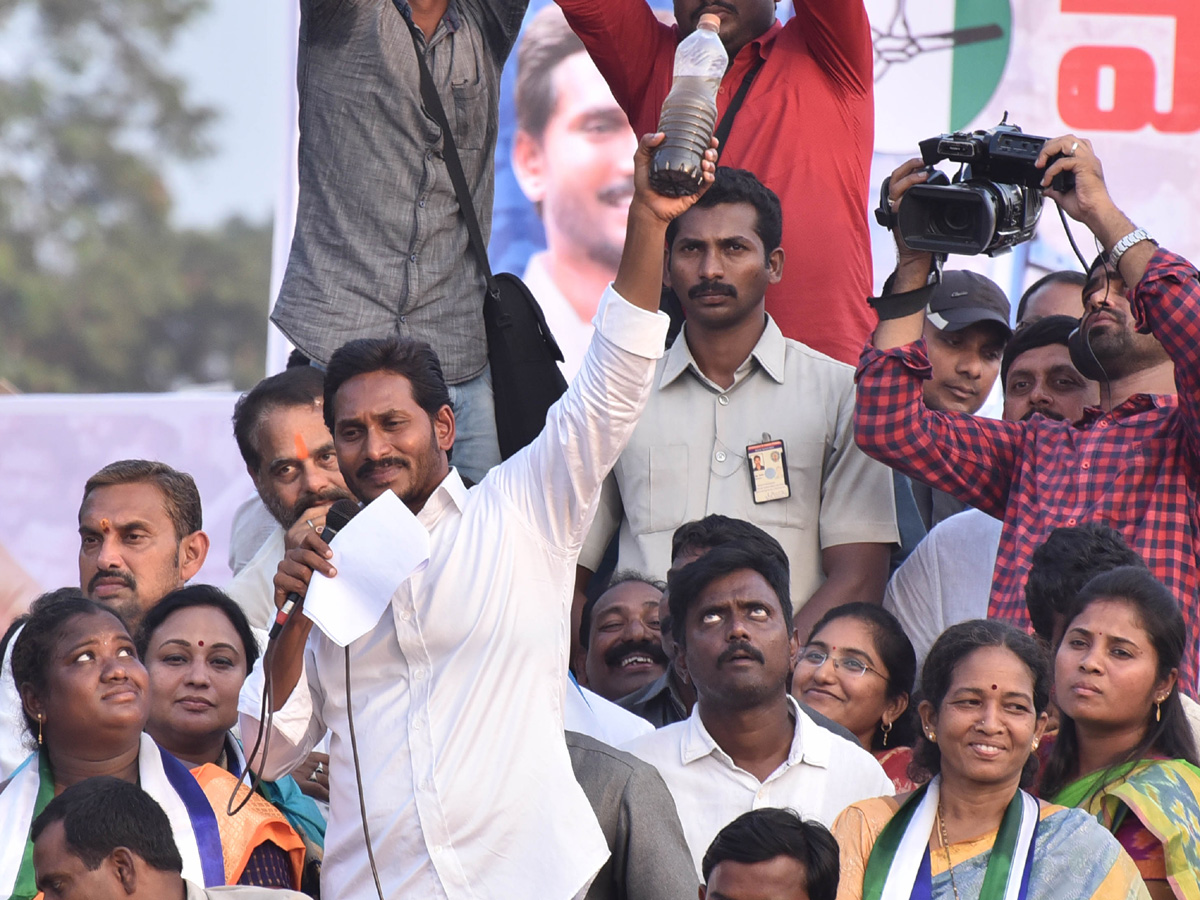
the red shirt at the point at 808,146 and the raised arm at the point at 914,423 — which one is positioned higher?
the red shirt at the point at 808,146

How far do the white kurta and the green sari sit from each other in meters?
1.12

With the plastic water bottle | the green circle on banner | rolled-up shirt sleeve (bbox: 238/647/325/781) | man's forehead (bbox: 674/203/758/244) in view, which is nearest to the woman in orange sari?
rolled-up shirt sleeve (bbox: 238/647/325/781)

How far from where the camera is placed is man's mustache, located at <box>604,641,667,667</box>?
16.7 ft

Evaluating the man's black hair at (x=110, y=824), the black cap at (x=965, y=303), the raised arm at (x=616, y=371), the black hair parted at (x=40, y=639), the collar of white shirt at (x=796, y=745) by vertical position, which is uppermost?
the black cap at (x=965, y=303)

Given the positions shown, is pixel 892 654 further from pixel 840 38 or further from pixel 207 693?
pixel 840 38

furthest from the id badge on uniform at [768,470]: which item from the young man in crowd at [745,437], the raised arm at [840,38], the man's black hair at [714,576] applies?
the raised arm at [840,38]

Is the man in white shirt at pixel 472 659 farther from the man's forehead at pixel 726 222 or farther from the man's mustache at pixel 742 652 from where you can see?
the man's forehead at pixel 726 222

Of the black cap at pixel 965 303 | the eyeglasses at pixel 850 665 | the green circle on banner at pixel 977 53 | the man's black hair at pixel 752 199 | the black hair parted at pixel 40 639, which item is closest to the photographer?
the black hair parted at pixel 40 639

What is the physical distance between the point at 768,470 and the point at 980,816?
1.41 meters

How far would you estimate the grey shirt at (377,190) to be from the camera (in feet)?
17.0

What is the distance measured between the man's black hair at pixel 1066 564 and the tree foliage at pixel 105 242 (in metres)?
6.80

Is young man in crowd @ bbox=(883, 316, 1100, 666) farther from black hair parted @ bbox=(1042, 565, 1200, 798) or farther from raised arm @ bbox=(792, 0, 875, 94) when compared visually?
raised arm @ bbox=(792, 0, 875, 94)

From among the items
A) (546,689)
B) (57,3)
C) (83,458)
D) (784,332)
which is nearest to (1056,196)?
(784,332)

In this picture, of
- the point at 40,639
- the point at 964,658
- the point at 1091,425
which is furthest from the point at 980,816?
the point at 40,639
